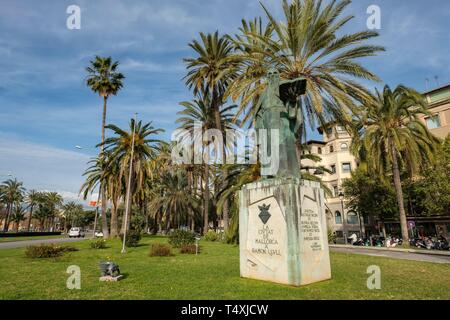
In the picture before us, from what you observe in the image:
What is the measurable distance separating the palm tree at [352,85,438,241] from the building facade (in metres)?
3.91

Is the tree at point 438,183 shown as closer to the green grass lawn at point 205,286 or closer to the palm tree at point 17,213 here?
the green grass lawn at point 205,286

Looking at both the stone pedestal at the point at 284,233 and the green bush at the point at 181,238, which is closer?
the stone pedestal at the point at 284,233

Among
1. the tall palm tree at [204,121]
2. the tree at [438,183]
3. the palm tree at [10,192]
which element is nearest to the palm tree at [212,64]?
the tall palm tree at [204,121]

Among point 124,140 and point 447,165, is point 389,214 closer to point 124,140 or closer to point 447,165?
point 447,165

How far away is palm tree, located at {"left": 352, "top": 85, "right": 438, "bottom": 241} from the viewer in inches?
965

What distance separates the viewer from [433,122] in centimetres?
3762

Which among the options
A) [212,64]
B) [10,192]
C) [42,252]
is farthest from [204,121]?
[10,192]

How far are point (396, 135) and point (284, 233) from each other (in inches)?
826

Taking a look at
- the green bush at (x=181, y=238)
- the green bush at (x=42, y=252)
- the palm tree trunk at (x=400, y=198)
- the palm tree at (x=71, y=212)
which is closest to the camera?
the green bush at (x=42, y=252)

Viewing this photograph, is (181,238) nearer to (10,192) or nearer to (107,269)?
(107,269)

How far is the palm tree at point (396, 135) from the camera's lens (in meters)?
24.5

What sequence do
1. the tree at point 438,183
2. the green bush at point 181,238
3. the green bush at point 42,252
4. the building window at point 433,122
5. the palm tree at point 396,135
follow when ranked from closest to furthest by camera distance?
the green bush at point 42,252
the green bush at point 181,238
the palm tree at point 396,135
the tree at point 438,183
the building window at point 433,122
